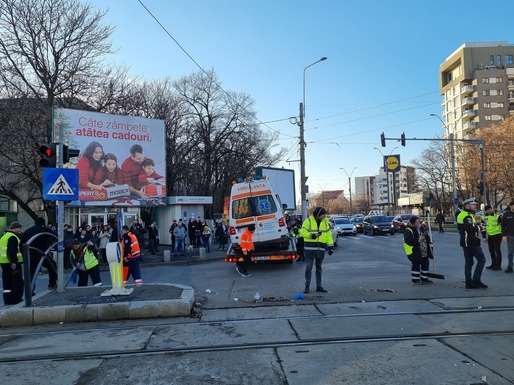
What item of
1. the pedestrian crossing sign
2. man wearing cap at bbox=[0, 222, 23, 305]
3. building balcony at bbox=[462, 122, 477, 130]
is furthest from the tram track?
building balcony at bbox=[462, 122, 477, 130]

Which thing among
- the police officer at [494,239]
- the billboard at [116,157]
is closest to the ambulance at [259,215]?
the police officer at [494,239]

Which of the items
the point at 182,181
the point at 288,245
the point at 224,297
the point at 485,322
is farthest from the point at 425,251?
the point at 182,181

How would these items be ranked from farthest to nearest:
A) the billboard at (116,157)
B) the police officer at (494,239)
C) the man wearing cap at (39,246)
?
the billboard at (116,157) < the police officer at (494,239) < the man wearing cap at (39,246)

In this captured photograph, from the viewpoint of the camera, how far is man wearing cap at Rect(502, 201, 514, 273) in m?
11.7

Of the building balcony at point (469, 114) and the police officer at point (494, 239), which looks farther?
the building balcony at point (469, 114)

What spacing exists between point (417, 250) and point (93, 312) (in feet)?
22.8

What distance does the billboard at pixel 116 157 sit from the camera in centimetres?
2502

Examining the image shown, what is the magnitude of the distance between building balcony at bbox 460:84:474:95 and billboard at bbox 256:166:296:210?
6694 cm

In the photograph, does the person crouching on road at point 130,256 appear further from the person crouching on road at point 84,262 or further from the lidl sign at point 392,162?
the lidl sign at point 392,162

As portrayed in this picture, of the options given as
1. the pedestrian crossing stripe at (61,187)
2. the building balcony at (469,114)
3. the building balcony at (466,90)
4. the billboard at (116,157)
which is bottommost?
the pedestrian crossing stripe at (61,187)

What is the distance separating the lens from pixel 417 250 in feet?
32.7

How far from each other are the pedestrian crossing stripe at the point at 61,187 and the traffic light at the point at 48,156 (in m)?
0.33

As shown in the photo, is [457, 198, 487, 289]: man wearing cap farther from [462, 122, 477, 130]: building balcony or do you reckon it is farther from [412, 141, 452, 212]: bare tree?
[462, 122, 477, 130]: building balcony

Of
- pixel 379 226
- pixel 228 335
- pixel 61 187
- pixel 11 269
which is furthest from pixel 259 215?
pixel 379 226
